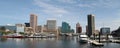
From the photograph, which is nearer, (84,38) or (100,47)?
(100,47)

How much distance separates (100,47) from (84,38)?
179 ft

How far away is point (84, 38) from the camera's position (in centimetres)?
17775

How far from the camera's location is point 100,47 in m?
123
